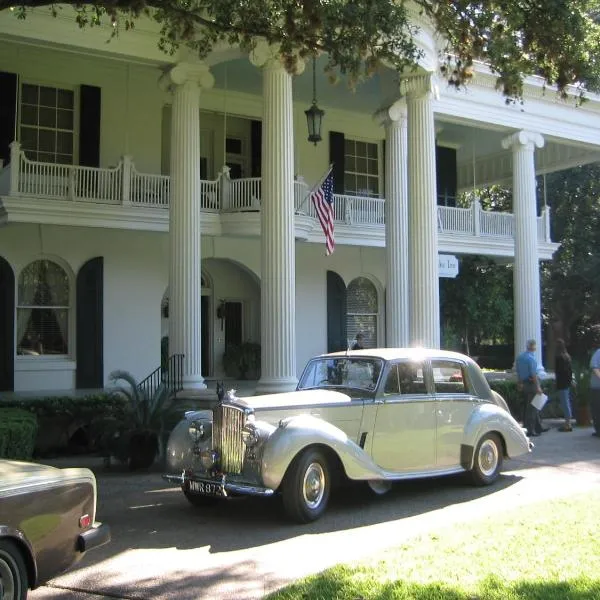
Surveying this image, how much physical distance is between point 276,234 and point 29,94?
7.37 metres

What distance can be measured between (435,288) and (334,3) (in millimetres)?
7400

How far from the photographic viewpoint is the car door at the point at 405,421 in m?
8.76

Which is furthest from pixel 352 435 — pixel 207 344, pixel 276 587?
pixel 207 344

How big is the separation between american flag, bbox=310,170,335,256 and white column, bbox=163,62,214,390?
2.57 meters

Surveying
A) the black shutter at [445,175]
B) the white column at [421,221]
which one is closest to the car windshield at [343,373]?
the white column at [421,221]

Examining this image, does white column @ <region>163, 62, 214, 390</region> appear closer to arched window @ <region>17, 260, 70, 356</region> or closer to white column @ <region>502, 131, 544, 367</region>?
arched window @ <region>17, 260, 70, 356</region>

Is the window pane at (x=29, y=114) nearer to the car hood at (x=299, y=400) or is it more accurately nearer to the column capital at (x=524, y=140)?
the car hood at (x=299, y=400)

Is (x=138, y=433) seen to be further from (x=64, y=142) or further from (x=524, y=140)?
(x=524, y=140)

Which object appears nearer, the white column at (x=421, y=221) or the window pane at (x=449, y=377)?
the window pane at (x=449, y=377)

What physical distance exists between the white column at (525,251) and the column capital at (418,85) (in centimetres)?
586

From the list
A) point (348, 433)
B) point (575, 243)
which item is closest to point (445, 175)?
point (575, 243)

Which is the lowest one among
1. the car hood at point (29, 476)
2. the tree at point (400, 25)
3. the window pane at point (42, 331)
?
the car hood at point (29, 476)

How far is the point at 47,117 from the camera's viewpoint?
56.7 feet

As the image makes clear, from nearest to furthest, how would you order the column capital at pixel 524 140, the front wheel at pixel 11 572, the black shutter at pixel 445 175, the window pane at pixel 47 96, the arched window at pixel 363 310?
the front wheel at pixel 11 572 < the window pane at pixel 47 96 < the column capital at pixel 524 140 < the arched window at pixel 363 310 < the black shutter at pixel 445 175
